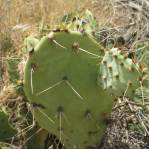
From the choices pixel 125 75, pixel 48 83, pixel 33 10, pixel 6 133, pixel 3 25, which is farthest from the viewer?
pixel 33 10

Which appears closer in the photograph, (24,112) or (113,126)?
(113,126)

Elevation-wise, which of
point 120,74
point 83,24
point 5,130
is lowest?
point 5,130

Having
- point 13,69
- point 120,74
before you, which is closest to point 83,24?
point 13,69

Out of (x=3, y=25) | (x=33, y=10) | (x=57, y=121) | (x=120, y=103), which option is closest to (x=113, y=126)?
(x=120, y=103)

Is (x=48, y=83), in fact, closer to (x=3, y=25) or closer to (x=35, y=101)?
(x=35, y=101)

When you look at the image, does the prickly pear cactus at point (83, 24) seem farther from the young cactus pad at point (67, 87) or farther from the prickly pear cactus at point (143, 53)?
the prickly pear cactus at point (143, 53)

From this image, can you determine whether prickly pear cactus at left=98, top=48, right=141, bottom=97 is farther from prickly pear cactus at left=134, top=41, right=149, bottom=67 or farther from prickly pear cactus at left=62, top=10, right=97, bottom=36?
prickly pear cactus at left=134, top=41, right=149, bottom=67

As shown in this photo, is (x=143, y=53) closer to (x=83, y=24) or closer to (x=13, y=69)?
(x=83, y=24)
